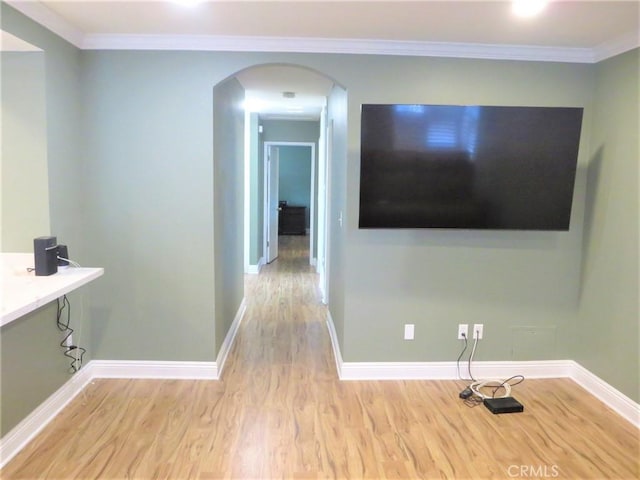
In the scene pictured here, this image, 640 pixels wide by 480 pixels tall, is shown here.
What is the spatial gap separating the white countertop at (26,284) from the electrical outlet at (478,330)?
254cm

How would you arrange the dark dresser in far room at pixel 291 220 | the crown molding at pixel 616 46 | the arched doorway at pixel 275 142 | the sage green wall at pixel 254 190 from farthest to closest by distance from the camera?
the dark dresser in far room at pixel 291 220 → the sage green wall at pixel 254 190 → the arched doorway at pixel 275 142 → the crown molding at pixel 616 46

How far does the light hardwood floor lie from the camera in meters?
2.25

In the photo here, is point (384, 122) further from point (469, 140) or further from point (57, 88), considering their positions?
point (57, 88)

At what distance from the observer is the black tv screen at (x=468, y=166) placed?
283cm

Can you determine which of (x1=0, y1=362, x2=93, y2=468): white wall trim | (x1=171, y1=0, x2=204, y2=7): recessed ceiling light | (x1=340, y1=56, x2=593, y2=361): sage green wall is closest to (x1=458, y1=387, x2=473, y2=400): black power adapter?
(x1=340, y1=56, x2=593, y2=361): sage green wall

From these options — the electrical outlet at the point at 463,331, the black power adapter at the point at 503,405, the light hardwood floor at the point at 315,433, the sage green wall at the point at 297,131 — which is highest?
the sage green wall at the point at 297,131

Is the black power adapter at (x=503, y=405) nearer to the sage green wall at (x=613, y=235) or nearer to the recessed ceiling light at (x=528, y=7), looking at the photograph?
the sage green wall at (x=613, y=235)

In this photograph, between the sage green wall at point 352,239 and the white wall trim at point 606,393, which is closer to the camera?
the white wall trim at point 606,393

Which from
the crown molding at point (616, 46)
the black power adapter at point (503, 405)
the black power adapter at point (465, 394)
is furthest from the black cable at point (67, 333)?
the crown molding at point (616, 46)

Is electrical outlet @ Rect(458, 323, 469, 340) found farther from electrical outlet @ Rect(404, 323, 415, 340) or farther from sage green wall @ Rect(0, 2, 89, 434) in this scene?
sage green wall @ Rect(0, 2, 89, 434)

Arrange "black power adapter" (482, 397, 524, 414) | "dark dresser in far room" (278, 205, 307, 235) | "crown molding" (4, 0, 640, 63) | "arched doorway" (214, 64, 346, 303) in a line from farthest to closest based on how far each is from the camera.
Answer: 1. "dark dresser in far room" (278, 205, 307, 235)
2. "arched doorway" (214, 64, 346, 303)
3. "crown molding" (4, 0, 640, 63)
4. "black power adapter" (482, 397, 524, 414)

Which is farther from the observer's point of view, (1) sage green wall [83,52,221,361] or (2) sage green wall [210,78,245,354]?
(2) sage green wall [210,78,245,354]

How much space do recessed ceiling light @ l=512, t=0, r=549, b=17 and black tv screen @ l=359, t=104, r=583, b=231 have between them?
22.4 inches

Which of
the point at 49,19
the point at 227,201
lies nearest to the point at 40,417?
the point at 227,201
